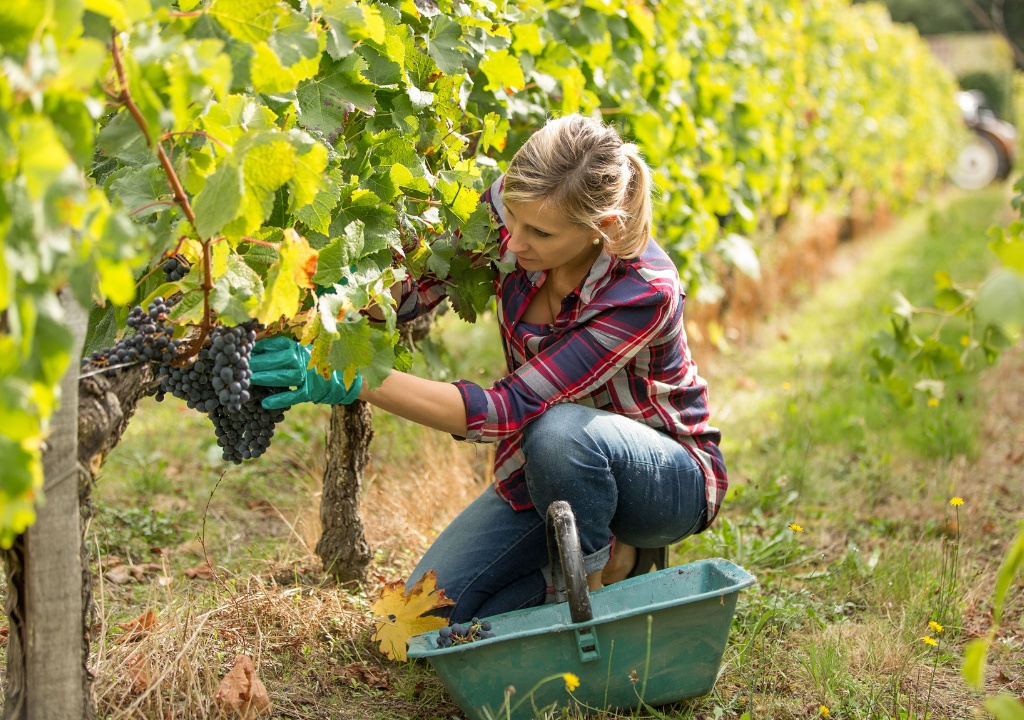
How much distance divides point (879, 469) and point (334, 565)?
199cm

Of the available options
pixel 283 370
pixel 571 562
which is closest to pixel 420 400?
pixel 283 370

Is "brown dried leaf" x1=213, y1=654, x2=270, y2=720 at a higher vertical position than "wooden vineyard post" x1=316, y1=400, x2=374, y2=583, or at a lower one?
lower

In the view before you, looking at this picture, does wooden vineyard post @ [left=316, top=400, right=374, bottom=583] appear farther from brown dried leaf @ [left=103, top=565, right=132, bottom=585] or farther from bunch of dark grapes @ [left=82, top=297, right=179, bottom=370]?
bunch of dark grapes @ [left=82, top=297, right=179, bottom=370]

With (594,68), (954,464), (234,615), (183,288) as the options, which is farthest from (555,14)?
(954,464)

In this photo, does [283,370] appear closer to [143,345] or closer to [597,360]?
[143,345]

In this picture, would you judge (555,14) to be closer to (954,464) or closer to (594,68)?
(594,68)

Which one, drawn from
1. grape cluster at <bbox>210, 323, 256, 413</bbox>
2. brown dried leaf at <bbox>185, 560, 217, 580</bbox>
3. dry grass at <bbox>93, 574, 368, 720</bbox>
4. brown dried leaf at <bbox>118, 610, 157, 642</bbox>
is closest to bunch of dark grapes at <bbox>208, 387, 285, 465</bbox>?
grape cluster at <bbox>210, 323, 256, 413</bbox>

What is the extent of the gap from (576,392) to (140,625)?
1051 mm

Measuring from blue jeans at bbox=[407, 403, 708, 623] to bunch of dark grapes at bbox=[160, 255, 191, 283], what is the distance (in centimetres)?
84

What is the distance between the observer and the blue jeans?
209 cm

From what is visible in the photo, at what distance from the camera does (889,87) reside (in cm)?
864

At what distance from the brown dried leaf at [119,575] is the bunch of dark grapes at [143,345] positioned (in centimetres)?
115

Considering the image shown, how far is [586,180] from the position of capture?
6.68 feet

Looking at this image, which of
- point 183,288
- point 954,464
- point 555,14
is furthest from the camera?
point 954,464
